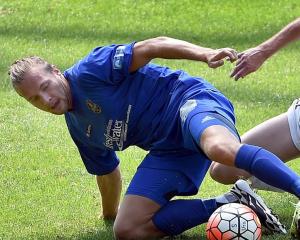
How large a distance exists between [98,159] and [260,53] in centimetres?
117

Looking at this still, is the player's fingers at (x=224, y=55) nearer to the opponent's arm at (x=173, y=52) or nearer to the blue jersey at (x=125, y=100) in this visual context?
the opponent's arm at (x=173, y=52)

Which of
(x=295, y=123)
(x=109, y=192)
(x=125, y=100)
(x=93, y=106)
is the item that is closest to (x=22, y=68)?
(x=93, y=106)

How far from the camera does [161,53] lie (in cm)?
482

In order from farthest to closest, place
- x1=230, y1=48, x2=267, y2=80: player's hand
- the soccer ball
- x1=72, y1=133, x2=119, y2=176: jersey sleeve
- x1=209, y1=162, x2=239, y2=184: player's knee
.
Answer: x1=209, y1=162, x2=239, y2=184: player's knee < x1=72, y1=133, x2=119, y2=176: jersey sleeve < x1=230, y1=48, x2=267, y2=80: player's hand < the soccer ball

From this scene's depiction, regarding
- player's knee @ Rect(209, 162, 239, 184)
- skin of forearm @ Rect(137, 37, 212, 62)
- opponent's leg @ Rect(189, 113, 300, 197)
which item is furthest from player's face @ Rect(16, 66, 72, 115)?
player's knee @ Rect(209, 162, 239, 184)

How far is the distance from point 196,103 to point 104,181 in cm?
92

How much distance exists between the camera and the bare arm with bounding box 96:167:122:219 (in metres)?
5.40

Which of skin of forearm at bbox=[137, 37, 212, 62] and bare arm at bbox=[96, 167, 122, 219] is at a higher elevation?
skin of forearm at bbox=[137, 37, 212, 62]

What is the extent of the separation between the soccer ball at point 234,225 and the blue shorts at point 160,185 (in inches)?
18.1

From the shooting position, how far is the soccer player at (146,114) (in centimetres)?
489

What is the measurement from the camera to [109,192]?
212 inches

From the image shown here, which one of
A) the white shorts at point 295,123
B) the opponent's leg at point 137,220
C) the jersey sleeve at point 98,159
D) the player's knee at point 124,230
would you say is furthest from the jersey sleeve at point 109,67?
the white shorts at point 295,123

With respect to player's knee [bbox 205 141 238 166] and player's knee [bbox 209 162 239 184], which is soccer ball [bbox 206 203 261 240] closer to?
player's knee [bbox 205 141 238 166]

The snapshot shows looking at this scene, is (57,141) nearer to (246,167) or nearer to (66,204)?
(66,204)
